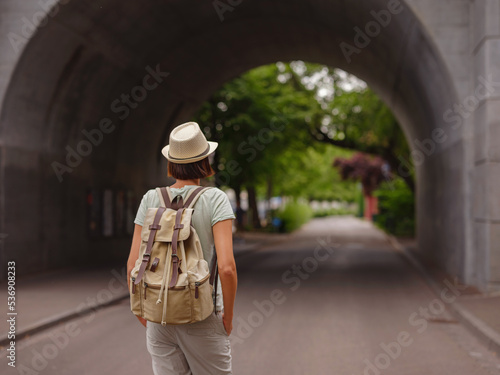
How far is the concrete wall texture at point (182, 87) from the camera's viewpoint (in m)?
10.3

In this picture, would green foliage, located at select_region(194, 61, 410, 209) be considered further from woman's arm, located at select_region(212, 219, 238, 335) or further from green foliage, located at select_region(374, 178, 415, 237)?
woman's arm, located at select_region(212, 219, 238, 335)

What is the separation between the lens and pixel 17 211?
11.4 metres

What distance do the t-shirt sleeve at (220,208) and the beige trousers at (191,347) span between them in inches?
17.9

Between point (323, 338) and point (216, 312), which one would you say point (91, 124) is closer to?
point (323, 338)

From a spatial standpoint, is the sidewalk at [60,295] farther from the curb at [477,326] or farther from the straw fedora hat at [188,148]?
the curb at [477,326]

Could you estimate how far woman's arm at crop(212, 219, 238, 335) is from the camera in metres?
2.65

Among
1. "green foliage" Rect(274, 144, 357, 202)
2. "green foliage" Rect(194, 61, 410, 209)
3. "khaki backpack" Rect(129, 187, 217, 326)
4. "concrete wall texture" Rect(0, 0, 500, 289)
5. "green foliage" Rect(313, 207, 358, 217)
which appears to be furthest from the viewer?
"green foliage" Rect(313, 207, 358, 217)

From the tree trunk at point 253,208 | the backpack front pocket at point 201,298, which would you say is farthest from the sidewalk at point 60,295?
the tree trunk at point 253,208

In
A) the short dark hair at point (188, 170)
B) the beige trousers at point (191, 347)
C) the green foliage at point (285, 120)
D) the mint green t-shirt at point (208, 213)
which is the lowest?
the beige trousers at point (191, 347)

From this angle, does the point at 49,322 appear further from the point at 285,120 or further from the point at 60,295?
the point at 285,120

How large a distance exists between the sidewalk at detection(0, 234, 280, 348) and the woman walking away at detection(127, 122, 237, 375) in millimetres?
4262

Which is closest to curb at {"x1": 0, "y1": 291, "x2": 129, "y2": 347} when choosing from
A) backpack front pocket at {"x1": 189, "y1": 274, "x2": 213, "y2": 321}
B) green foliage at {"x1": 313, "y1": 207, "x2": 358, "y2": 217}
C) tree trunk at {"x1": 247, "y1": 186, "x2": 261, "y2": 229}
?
backpack front pocket at {"x1": 189, "y1": 274, "x2": 213, "y2": 321}

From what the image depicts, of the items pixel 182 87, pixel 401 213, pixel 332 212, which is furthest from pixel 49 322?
pixel 332 212

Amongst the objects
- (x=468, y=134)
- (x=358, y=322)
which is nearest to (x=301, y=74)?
(x=468, y=134)
